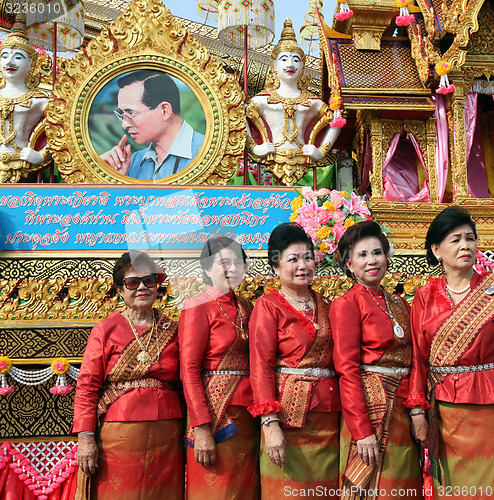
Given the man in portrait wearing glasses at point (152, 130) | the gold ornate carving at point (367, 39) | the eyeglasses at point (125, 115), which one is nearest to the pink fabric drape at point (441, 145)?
the gold ornate carving at point (367, 39)

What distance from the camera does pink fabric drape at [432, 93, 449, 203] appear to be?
634 cm

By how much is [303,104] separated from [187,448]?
411cm

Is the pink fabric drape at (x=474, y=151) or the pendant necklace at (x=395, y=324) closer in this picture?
the pendant necklace at (x=395, y=324)

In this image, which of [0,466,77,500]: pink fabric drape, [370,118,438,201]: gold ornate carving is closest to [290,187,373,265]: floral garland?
[370,118,438,201]: gold ornate carving

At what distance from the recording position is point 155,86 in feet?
20.5

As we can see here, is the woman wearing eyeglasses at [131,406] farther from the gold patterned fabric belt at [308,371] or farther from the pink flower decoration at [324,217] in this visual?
the pink flower decoration at [324,217]

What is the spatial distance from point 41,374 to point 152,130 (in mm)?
2745

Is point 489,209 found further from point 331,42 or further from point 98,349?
point 98,349

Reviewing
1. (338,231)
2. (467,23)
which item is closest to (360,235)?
(338,231)

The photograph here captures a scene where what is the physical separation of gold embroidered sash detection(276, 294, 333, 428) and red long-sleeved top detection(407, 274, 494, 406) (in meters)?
0.46

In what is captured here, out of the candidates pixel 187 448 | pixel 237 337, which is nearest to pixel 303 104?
pixel 237 337

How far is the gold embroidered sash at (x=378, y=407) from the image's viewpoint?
3.01 m

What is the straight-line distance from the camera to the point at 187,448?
10.9 feet

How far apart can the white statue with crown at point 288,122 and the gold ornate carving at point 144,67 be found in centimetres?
25
